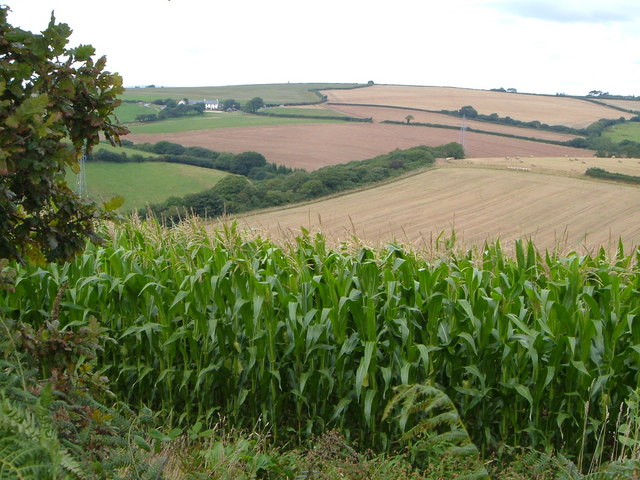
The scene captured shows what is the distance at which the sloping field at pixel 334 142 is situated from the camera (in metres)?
29.3

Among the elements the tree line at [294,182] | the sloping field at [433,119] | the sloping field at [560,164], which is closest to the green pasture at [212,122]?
the sloping field at [433,119]

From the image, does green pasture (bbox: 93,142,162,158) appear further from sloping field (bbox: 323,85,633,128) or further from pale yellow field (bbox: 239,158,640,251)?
sloping field (bbox: 323,85,633,128)

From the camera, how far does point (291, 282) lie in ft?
18.1

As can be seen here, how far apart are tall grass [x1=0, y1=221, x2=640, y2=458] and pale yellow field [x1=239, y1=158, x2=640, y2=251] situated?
10.3 metres

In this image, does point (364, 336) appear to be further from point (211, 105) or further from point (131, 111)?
point (211, 105)

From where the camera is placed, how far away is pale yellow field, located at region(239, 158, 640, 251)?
18.6 m

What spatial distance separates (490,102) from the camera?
1581 inches

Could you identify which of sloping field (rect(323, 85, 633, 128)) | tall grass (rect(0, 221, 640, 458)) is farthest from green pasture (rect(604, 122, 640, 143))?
tall grass (rect(0, 221, 640, 458))

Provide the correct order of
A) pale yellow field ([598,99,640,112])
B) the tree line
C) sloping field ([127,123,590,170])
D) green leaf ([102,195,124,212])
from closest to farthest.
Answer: green leaf ([102,195,124,212]), the tree line, sloping field ([127,123,590,170]), pale yellow field ([598,99,640,112])

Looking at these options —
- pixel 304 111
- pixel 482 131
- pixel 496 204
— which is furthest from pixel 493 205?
pixel 304 111

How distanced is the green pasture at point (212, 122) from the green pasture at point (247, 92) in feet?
15.7

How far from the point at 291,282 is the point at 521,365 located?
1.90 m

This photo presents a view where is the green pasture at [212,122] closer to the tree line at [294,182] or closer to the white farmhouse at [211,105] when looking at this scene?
the white farmhouse at [211,105]

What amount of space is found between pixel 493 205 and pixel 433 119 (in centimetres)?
1555
